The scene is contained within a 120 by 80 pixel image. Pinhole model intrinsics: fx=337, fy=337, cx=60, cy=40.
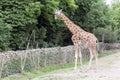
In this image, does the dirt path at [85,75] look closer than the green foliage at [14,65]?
Yes

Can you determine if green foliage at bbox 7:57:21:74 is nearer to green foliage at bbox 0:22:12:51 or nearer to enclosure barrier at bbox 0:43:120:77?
enclosure barrier at bbox 0:43:120:77

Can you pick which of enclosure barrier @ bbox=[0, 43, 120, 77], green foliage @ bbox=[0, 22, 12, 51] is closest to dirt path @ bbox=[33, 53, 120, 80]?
enclosure barrier @ bbox=[0, 43, 120, 77]

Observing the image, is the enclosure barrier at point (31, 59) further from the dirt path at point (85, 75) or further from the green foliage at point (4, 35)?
the green foliage at point (4, 35)

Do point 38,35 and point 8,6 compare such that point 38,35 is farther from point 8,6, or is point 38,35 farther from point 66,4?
point 8,6

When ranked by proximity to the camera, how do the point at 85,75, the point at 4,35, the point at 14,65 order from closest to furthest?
the point at 85,75 → the point at 14,65 → the point at 4,35

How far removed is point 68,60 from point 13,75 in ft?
26.5

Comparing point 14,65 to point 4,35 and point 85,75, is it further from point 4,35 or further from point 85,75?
point 85,75

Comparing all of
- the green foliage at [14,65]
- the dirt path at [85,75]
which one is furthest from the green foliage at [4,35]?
the dirt path at [85,75]

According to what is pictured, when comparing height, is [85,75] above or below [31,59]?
below

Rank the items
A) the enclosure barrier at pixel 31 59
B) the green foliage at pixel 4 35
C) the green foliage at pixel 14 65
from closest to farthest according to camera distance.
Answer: the enclosure barrier at pixel 31 59, the green foliage at pixel 14 65, the green foliage at pixel 4 35

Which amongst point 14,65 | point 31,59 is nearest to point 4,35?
point 31,59

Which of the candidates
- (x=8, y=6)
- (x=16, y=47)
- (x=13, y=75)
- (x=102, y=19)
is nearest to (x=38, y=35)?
(x=16, y=47)

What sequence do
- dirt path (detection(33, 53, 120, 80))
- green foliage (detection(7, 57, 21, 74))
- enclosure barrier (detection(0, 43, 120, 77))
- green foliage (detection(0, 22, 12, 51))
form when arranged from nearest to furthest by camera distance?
dirt path (detection(33, 53, 120, 80)), enclosure barrier (detection(0, 43, 120, 77)), green foliage (detection(7, 57, 21, 74)), green foliage (detection(0, 22, 12, 51))

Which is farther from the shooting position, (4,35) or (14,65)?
(4,35)
